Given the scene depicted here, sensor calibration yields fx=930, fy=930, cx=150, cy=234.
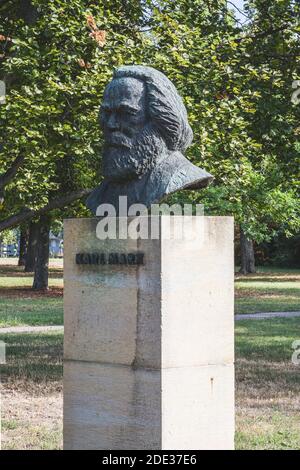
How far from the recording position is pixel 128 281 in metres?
7.13

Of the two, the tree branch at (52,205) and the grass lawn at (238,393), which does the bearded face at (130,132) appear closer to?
the grass lawn at (238,393)

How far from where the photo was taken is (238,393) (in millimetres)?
11000

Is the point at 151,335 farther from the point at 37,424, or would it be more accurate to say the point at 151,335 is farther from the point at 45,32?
the point at 45,32

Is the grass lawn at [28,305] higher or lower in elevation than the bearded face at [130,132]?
lower

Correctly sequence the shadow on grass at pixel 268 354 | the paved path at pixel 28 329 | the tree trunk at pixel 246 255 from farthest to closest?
the tree trunk at pixel 246 255, the paved path at pixel 28 329, the shadow on grass at pixel 268 354

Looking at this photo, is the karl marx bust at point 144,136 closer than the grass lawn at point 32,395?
Yes

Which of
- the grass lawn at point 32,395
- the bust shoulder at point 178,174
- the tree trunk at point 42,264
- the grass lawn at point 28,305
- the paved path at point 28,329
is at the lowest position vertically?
the grass lawn at point 32,395

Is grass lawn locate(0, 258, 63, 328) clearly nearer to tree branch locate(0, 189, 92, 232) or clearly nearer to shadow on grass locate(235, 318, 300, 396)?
tree branch locate(0, 189, 92, 232)

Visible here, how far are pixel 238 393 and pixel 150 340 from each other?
4311mm

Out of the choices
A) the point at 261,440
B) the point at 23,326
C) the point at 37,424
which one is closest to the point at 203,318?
the point at 261,440

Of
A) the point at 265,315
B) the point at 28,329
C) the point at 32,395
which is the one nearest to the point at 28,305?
the point at 28,329

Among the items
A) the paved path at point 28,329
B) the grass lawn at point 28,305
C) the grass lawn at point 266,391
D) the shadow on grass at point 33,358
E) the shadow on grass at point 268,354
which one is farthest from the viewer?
the grass lawn at point 28,305

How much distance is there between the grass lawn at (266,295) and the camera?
23930mm

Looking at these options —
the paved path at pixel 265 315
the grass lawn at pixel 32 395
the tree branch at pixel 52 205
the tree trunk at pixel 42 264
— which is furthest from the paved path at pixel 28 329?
the tree trunk at pixel 42 264
